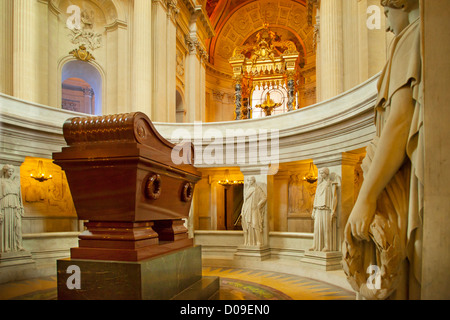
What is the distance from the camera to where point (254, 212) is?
8867mm

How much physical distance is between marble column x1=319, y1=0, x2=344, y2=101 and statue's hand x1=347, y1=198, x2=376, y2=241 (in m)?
8.94

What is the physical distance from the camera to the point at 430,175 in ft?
5.51

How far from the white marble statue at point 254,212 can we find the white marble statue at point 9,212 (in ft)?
17.2

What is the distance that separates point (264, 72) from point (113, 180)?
1619 centimetres

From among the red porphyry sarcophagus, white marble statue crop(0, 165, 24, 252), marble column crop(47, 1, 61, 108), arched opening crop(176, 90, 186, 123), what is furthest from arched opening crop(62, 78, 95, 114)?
the red porphyry sarcophagus

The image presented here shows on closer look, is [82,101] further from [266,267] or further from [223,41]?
[266,267]

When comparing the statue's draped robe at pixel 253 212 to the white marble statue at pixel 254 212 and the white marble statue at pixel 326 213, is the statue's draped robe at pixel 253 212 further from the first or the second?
the white marble statue at pixel 326 213

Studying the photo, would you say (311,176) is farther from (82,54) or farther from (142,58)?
(82,54)

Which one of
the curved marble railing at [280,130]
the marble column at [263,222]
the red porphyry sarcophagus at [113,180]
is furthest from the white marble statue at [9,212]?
the red porphyry sarcophagus at [113,180]

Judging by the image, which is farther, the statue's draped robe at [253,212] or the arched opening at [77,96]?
the arched opening at [77,96]

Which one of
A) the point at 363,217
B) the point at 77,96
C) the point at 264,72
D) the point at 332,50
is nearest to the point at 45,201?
the point at 332,50

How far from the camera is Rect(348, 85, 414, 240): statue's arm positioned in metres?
1.81

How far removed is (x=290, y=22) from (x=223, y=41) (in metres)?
4.42

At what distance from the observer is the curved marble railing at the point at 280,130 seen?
22.5 feet
